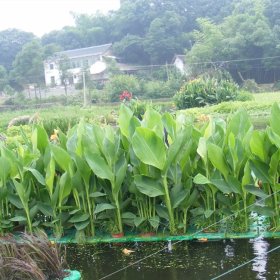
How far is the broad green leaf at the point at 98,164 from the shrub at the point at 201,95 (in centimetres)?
1436

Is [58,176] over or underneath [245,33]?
underneath

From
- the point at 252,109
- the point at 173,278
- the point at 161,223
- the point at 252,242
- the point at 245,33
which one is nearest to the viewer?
the point at 173,278

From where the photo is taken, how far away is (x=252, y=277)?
245 centimetres

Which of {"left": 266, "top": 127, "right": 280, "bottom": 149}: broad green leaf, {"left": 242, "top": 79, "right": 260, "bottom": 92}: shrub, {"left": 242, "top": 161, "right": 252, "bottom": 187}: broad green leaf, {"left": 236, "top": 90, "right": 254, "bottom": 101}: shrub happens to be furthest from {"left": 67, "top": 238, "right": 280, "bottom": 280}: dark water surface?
{"left": 242, "top": 79, "right": 260, "bottom": 92}: shrub

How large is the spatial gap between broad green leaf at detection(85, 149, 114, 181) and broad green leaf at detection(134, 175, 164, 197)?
0.17 meters

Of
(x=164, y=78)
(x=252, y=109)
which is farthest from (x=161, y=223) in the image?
(x=164, y=78)

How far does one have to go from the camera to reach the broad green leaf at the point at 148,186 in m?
3.07

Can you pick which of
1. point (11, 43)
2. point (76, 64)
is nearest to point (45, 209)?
point (76, 64)

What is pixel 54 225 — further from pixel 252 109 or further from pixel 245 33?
Result: pixel 245 33

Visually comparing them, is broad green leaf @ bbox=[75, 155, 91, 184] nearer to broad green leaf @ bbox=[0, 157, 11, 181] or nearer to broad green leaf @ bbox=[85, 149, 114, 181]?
A: broad green leaf @ bbox=[85, 149, 114, 181]

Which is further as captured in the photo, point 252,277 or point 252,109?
point 252,109

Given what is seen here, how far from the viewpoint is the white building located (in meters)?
36.2

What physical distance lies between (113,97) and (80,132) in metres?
24.7

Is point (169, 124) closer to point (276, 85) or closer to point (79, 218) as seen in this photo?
point (79, 218)
